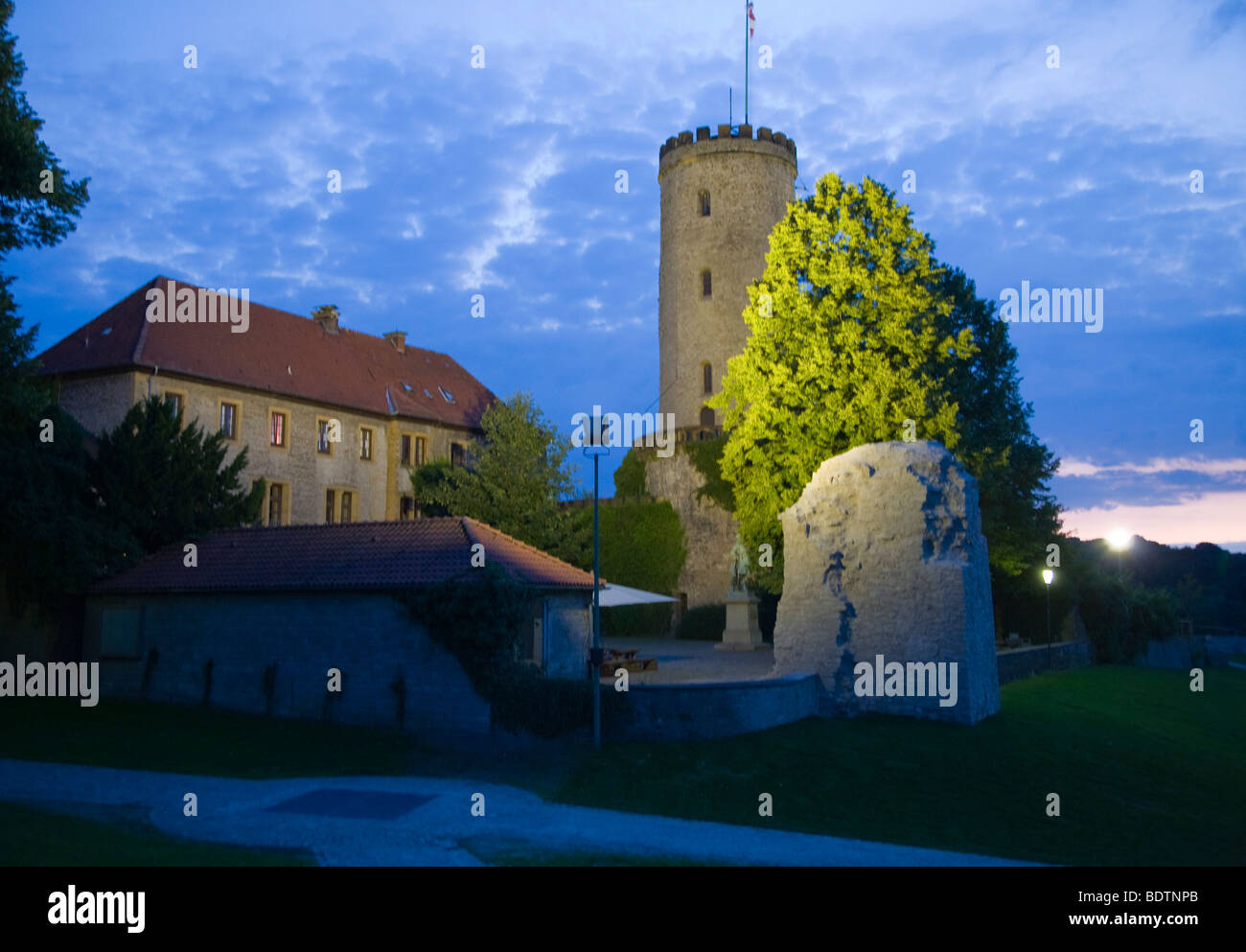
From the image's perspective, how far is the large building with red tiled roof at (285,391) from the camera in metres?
36.3

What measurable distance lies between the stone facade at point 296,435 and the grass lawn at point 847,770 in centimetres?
1611

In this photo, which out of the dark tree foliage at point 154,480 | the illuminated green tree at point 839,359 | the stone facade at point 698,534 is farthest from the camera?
the stone facade at point 698,534

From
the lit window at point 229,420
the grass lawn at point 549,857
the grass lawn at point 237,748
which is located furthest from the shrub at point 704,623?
the grass lawn at point 549,857

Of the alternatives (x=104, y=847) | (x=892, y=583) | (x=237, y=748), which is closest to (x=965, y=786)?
(x=892, y=583)

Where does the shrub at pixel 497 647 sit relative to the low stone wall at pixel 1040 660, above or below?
above

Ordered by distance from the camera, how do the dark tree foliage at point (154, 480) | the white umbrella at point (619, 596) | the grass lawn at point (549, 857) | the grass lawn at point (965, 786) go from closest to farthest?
the grass lawn at point (549, 857) → the grass lawn at point (965, 786) → the white umbrella at point (619, 596) → the dark tree foliage at point (154, 480)

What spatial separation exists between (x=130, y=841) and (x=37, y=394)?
33.6ft

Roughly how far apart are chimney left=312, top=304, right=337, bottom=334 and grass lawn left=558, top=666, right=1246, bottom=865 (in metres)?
33.7

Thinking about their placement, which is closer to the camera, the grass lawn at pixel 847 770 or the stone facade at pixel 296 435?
the grass lawn at pixel 847 770

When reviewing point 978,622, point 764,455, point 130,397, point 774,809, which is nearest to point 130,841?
point 774,809

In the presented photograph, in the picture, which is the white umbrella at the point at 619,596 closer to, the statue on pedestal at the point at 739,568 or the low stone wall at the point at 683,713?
the low stone wall at the point at 683,713

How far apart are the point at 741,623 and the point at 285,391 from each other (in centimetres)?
2031

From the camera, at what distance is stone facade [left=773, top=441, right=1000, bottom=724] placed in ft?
66.3

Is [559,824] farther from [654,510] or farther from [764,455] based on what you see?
[654,510]
